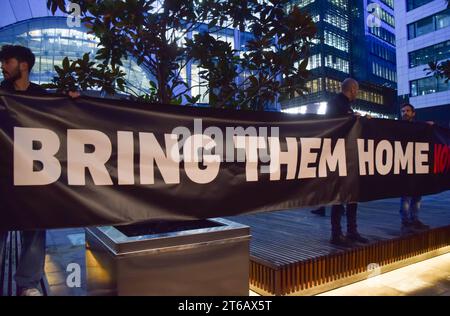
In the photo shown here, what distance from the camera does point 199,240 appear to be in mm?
2301

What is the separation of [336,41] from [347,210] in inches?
1890

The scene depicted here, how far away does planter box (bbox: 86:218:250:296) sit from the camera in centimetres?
206

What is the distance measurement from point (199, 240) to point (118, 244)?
0.56 metres

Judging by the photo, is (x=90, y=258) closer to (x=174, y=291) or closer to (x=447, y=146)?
(x=174, y=291)

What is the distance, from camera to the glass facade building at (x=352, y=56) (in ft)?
147

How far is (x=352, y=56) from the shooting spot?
50.0 m

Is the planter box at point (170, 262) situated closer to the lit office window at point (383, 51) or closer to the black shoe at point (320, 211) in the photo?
the black shoe at point (320, 211)

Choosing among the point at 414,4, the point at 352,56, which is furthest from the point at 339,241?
the point at 352,56

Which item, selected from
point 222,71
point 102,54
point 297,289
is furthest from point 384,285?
point 102,54

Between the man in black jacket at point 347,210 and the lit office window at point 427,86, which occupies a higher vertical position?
the lit office window at point 427,86

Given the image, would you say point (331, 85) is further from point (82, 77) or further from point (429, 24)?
point (82, 77)

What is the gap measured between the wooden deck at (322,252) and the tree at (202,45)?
172cm

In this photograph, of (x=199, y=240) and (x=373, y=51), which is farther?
(x=373, y=51)

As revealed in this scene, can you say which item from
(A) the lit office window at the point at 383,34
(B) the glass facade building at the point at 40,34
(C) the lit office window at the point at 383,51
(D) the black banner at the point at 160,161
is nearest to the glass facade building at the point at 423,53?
(C) the lit office window at the point at 383,51
